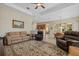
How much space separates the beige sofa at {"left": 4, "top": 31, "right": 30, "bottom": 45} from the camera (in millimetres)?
2611

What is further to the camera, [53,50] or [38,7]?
[53,50]

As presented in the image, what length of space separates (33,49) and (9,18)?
4.00ft

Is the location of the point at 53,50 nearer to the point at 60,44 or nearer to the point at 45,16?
the point at 60,44

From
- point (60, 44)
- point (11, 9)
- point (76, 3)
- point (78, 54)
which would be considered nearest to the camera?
point (78, 54)

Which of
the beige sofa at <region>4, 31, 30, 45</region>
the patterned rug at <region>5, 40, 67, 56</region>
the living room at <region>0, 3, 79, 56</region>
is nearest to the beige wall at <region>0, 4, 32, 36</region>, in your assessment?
the living room at <region>0, 3, 79, 56</region>

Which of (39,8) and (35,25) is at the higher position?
(39,8)

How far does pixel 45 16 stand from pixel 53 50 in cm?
116

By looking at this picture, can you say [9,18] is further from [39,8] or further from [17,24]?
[39,8]

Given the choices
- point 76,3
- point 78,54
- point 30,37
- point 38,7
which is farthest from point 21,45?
point 76,3

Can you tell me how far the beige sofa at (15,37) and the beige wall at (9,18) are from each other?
12cm

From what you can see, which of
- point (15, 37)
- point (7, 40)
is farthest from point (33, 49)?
point (7, 40)

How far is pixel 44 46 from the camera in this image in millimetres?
3262

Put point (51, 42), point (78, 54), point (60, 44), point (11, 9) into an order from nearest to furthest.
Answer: point (78, 54), point (11, 9), point (51, 42), point (60, 44)

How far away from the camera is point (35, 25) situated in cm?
281
